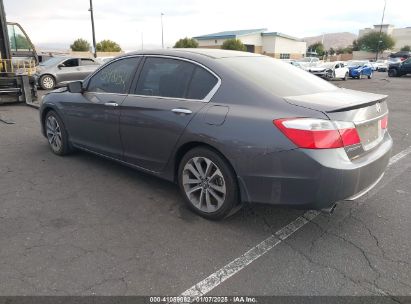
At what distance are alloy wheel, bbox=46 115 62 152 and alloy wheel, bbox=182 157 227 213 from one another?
275cm

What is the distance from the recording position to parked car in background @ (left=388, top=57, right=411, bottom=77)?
2886cm

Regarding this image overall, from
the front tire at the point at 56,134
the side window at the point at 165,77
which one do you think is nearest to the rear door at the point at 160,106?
the side window at the point at 165,77

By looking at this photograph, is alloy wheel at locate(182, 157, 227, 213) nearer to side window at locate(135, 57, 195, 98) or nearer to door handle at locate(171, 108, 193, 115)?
door handle at locate(171, 108, 193, 115)

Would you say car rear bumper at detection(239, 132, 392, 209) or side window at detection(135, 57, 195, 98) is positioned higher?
side window at detection(135, 57, 195, 98)

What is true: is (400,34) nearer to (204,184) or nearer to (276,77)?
(276,77)

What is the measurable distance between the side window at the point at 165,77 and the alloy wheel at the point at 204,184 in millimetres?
735

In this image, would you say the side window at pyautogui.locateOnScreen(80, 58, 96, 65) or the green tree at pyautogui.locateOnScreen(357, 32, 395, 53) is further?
the green tree at pyautogui.locateOnScreen(357, 32, 395, 53)

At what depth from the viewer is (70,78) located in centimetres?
1535

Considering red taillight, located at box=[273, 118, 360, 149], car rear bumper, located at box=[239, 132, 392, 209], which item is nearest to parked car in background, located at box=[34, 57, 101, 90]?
car rear bumper, located at box=[239, 132, 392, 209]

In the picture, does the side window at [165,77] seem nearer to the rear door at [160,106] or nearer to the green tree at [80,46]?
the rear door at [160,106]

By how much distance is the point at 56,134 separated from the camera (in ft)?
18.1

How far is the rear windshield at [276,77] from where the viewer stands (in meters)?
3.33

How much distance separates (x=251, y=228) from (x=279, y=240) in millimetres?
308

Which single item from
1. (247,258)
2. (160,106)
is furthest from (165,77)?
(247,258)
